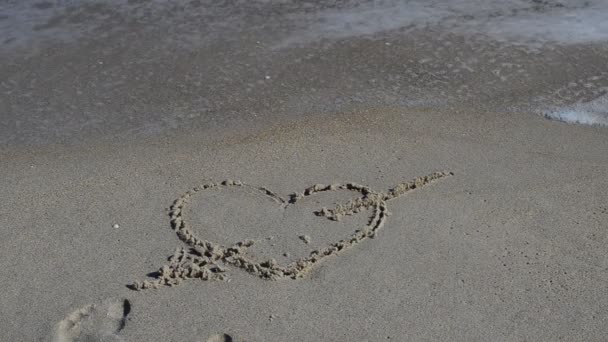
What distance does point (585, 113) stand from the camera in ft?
14.1

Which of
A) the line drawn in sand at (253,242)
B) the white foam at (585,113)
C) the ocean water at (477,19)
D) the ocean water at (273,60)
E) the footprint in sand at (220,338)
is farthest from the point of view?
the ocean water at (477,19)

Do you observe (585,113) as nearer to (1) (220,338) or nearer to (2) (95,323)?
(1) (220,338)

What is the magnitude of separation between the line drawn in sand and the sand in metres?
0.01

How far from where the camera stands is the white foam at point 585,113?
4211mm

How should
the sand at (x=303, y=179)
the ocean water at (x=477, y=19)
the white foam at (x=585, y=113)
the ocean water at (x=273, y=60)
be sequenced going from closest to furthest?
the sand at (x=303, y=179)
the white foam at (x=585, y=113)
the ocean water at (x=273, y=60)
the ocean water at (x=477, y=19)

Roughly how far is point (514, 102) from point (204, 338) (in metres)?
2.64

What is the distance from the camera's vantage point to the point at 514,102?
444cm

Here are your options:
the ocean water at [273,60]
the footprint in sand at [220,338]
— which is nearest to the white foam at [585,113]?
the ocean water at [273,60]

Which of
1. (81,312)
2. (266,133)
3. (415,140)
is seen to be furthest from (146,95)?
(81,312)

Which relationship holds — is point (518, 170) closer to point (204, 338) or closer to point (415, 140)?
point (415, 140)

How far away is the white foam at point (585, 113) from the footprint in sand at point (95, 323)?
276 centimetres

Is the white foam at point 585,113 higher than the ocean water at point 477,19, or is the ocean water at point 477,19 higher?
the ocean water at point 477,19

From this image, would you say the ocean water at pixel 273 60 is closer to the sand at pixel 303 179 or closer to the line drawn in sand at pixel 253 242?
the sand at pixel 303 179

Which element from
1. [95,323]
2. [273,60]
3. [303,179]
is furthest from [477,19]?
[95,323]
